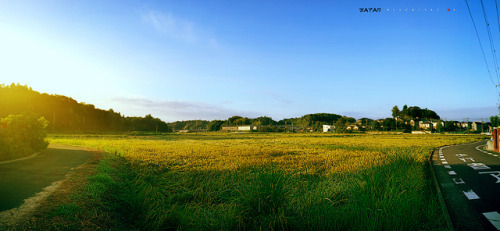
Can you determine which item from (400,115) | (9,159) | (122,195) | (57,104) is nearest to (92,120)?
(57,104)

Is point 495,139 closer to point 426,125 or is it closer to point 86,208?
point 86,208

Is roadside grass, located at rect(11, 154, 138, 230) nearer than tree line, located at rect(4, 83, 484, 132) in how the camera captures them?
Yes

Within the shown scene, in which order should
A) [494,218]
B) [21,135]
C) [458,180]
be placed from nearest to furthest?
1. [494,218]
2. [458,180]
3. [21,135]

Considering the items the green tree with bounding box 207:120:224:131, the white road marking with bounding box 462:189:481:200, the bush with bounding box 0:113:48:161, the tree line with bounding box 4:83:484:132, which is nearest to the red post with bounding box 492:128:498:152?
the white road marking with bounding box 462:189:481:200

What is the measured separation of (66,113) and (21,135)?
60.9 metres

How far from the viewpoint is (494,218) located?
4277mm

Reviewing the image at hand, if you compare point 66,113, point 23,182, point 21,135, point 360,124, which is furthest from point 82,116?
point 360,124

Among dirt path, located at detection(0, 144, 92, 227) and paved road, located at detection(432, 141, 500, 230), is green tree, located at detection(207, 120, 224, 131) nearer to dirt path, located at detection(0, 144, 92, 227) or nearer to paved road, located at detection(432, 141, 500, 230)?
dirt path, located at detection(0, 144, 92, 227)

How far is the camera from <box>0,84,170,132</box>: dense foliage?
37.8 m

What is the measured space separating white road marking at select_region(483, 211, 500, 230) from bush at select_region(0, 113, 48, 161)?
1510 centimetres

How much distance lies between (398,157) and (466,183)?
5.57 feet

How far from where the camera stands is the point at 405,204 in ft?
14.3

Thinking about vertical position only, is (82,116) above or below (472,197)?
above

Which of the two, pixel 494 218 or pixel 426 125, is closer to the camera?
pixel 494 218
